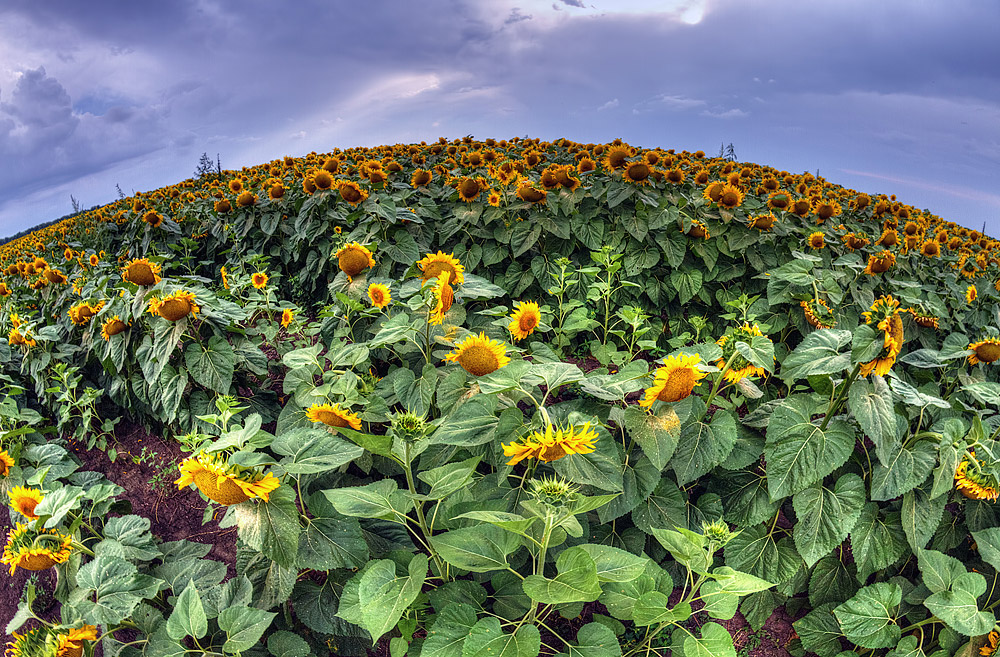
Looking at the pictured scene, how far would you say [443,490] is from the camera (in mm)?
1487

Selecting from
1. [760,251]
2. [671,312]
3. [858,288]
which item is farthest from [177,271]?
[858,288]

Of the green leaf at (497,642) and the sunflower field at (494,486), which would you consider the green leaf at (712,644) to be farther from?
the green leaf at (497,642)

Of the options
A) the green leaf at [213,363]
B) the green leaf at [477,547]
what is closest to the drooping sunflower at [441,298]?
the green leaf at [477,547]

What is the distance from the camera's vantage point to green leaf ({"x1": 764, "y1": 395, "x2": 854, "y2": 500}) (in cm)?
179

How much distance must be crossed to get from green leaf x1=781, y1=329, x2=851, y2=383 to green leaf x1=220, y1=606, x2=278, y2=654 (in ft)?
6.02

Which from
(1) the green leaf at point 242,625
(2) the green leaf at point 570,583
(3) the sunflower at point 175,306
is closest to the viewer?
(2) the green leaf at point 570,583

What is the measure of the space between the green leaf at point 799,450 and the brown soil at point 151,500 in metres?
2.34

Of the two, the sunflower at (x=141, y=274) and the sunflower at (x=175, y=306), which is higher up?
the sunflower at (x=141, y=274)

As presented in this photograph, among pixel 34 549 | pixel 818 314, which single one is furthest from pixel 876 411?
pixel 34 549

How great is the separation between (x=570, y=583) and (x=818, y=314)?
→ 263cm

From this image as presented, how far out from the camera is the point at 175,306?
2420 millimetres

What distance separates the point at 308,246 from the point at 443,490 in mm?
3908

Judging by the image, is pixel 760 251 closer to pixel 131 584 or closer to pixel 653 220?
pixel 653 220

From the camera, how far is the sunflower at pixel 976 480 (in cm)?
177
